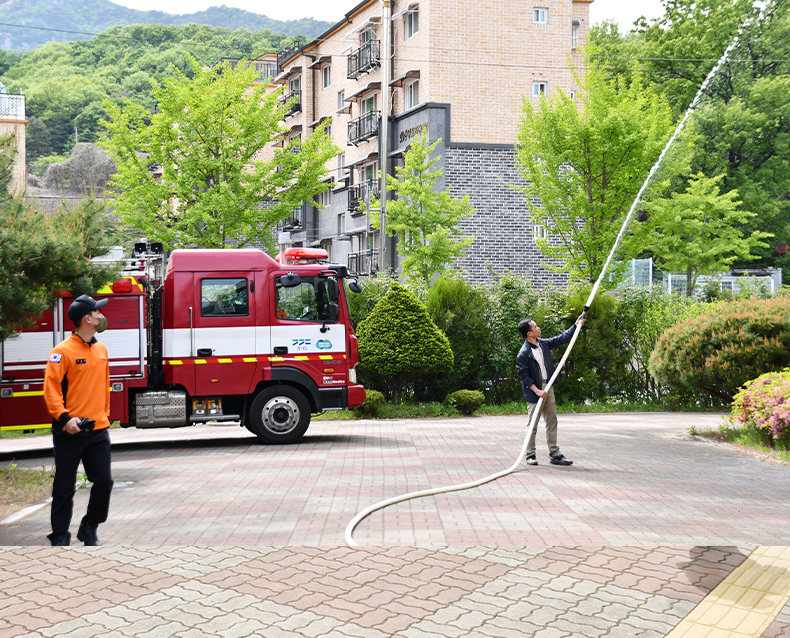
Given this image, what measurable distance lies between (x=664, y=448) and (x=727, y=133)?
3813cm

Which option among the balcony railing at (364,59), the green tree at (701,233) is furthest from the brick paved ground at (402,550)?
the balcony railing at (364,59)

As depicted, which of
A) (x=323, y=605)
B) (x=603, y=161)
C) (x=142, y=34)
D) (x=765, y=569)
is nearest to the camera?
(x=323, y=605)

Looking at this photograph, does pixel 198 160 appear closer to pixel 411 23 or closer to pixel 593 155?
pixel 593 155

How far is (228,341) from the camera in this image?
14.1m

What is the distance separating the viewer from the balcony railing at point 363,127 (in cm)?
Result: 4489

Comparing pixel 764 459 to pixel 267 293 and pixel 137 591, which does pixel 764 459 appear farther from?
pixel 137 591

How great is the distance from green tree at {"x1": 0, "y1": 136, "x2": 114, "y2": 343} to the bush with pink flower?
30.9ft

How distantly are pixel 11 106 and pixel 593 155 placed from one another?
3428 centimetres

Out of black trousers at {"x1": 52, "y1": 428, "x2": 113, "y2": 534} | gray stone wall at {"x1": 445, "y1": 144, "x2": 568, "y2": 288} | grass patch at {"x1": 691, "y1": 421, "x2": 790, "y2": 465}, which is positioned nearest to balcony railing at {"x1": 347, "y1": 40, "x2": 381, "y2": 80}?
gray stone wall at {"x1": 445, "y1": 144, "x2": 568, "y2": 288}

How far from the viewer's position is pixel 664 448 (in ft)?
43.2

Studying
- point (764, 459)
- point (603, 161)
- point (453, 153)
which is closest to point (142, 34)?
point (453, 153)

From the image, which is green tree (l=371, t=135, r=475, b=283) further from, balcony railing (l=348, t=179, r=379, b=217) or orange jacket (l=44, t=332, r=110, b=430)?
orange jacket (l=44, t=332, r=110, b=430)

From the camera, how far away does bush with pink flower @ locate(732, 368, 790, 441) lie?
11914mm

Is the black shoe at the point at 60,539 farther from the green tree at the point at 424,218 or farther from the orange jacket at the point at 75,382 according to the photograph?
the green tree at the point at 424,218
